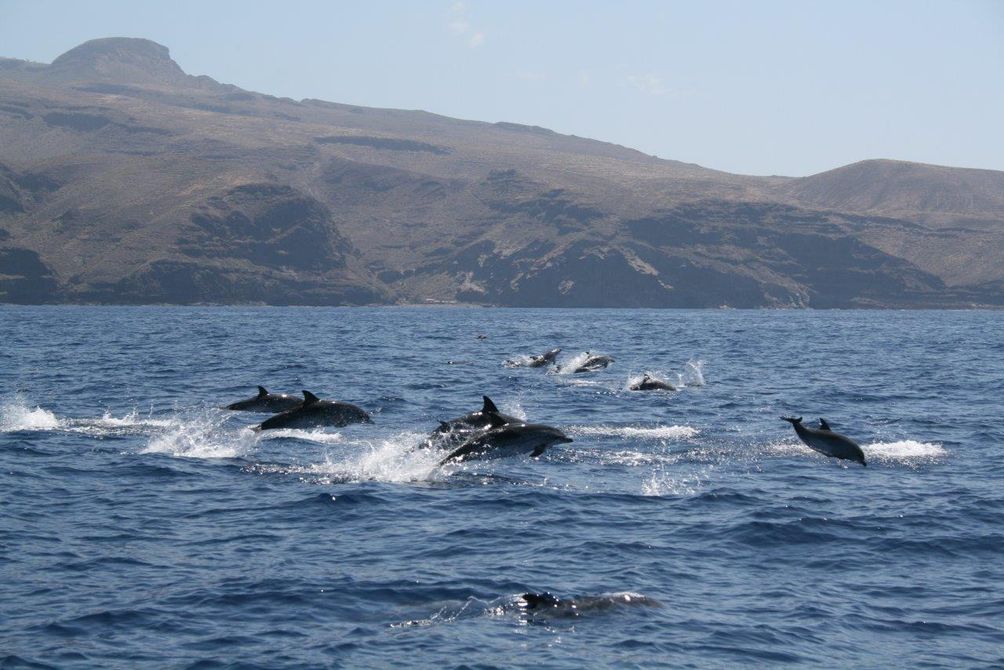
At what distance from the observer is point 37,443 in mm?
28938

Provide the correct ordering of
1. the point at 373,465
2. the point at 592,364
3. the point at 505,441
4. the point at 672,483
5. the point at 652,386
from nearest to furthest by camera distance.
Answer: the point at 672,483 → the point at 505,441 → the point at 373,465 → the point at 652,386 → the point at 592,364

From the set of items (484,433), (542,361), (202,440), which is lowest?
(542,361)

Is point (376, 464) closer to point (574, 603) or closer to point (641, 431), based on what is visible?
point (641, 431)

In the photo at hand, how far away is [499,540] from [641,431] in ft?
44.4

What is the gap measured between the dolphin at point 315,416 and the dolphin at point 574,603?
1417cm

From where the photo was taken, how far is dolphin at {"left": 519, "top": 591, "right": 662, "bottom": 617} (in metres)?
15.2

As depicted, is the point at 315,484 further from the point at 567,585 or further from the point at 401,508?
the point at 567,585

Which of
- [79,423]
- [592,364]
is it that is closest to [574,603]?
[79,423]

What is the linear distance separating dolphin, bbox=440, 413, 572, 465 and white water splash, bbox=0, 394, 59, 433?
1305 cm

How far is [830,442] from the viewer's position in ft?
87.8

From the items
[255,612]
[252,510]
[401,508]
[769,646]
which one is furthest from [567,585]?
[252,510]

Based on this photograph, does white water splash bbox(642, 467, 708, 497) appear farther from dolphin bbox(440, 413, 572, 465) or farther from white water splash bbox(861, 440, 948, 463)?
white water splash bbox(861, 440, 948, 463)

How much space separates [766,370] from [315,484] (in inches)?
1575

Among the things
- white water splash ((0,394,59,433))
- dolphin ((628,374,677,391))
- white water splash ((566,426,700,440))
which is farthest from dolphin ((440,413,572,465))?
dolphin ((628,374,677,391))
